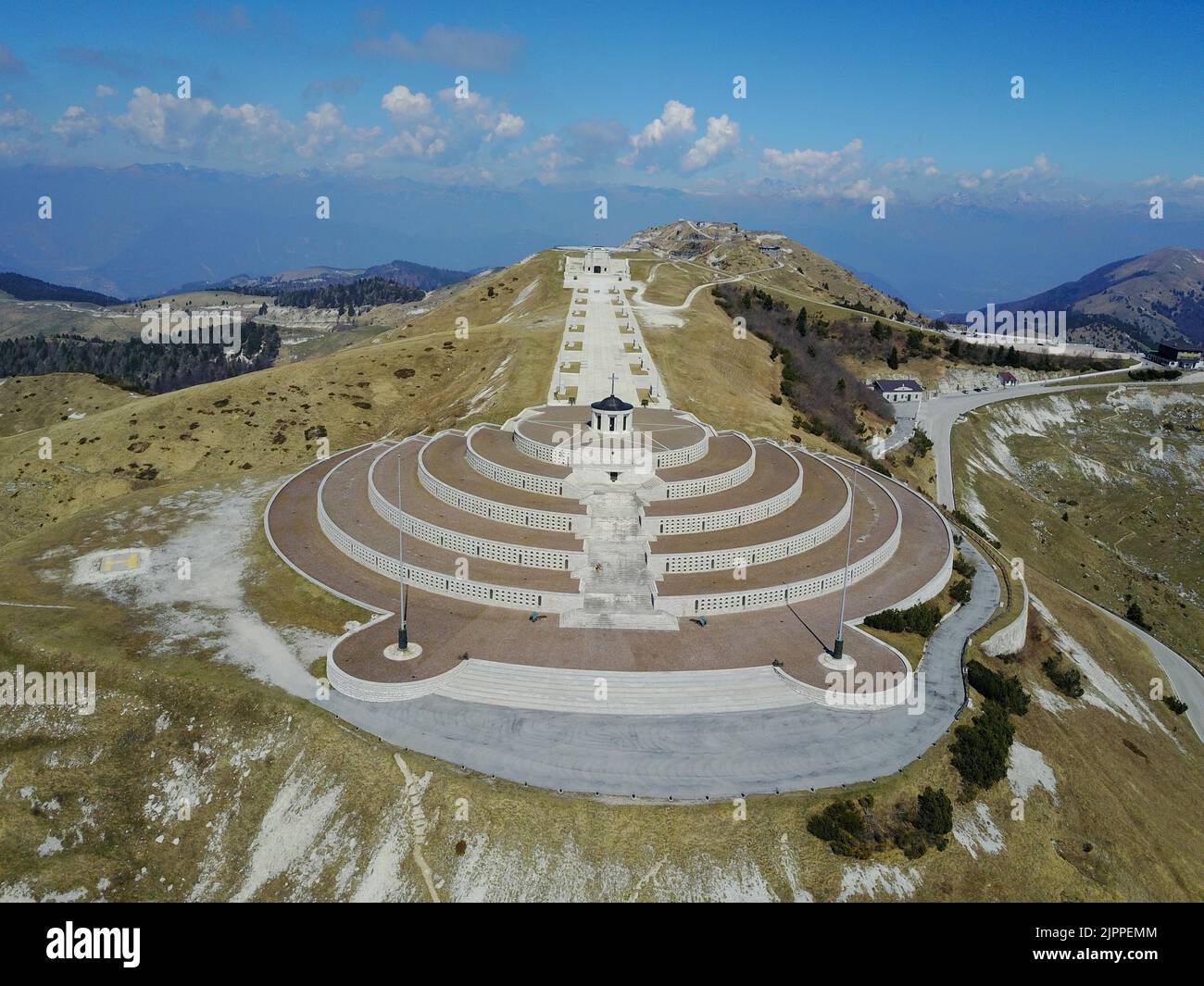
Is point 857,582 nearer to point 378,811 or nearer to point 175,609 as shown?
point 378,811

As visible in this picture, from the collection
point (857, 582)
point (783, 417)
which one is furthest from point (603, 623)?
point (783, 417)

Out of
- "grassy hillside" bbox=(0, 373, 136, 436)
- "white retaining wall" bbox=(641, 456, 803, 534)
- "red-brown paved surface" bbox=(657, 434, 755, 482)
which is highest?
"grassy hillside" bbox=(0, 373, 136, 436)

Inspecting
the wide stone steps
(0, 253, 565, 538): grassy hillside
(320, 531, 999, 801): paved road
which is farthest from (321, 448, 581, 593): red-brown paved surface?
(0, 253, 565, 538): grassy hillside

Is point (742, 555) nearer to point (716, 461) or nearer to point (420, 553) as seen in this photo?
point (716, 461)

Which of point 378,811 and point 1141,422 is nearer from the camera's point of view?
point 378,811

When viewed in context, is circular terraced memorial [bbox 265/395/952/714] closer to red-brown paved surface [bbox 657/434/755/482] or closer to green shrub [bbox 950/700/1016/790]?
red-brown paved surface [bbox 657/434/755/482]

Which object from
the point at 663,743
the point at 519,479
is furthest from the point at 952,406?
the point at 663,743
